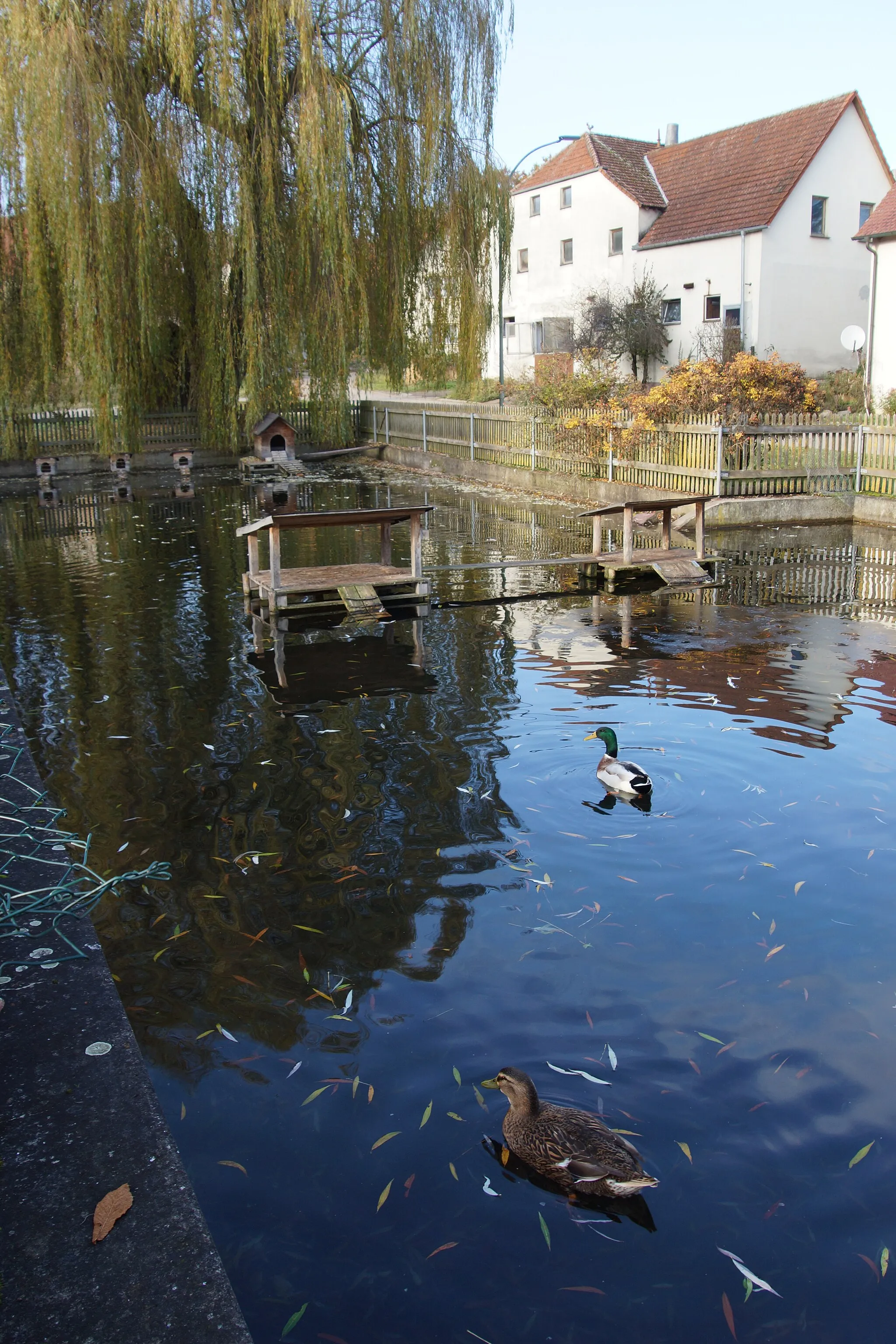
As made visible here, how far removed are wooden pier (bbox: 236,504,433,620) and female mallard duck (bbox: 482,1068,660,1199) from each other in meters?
7.75

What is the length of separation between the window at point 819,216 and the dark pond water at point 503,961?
26.2 meters

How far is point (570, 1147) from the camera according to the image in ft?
10.4

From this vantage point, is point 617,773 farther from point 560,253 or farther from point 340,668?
point 560,253

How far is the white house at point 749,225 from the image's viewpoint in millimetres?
30672

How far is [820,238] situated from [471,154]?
14.9m

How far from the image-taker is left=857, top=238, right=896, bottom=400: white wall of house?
25062 mm

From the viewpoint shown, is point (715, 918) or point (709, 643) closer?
point (715, 918)

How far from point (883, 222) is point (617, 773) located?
77.6 ft

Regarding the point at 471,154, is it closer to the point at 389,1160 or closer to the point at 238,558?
the point at 238,558

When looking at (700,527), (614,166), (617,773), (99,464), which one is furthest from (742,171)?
(617,773)

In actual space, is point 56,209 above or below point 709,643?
above

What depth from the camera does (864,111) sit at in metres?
31.5

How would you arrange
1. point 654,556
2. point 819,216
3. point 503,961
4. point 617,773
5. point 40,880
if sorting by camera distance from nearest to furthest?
point 503,961 < point 40,880 < point 617,773 < point 654,556 < point 819,216

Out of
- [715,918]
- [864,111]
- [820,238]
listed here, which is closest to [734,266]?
[820,238]
